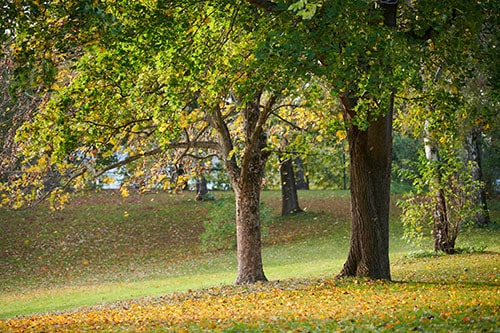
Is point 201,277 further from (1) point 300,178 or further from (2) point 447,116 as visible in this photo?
(1) point 300,178

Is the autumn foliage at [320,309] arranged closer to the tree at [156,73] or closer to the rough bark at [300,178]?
the tree at [156,73]

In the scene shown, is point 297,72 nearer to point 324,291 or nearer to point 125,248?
point 324,291

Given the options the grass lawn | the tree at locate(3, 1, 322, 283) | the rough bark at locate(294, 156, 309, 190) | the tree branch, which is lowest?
the grass lawn

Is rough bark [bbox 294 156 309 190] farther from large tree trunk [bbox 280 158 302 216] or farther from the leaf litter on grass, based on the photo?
the leaf litter on grass

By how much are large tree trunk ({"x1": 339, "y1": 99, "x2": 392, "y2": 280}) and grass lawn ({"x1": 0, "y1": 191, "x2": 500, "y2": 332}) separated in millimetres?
569

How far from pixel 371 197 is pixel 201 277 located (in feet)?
28.9

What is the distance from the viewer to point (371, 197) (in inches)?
510

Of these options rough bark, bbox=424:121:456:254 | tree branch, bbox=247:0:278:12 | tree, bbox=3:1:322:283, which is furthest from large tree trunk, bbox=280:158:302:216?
tree branch, bbox=247:0:278:12

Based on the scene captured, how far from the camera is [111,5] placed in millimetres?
10023

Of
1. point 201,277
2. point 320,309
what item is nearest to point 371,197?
point 320,309

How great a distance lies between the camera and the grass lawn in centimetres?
888

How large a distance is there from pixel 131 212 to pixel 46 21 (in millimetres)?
22900

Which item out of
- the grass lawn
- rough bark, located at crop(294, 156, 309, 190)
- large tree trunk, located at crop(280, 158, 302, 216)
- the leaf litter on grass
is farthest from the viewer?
rough bark, located at crop(294, 156, 309, 190)

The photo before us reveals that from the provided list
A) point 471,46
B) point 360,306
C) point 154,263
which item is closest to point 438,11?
point 471,46
